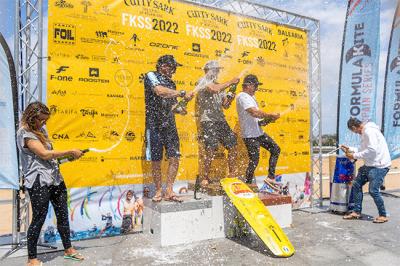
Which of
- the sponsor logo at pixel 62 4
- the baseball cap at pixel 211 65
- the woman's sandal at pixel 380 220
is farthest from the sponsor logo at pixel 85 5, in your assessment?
the woman's sandal at pixel 380 220

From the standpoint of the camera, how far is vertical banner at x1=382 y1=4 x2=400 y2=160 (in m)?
8.27

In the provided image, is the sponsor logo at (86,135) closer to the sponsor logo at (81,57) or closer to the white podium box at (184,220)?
the sponsor logo at (81,57)

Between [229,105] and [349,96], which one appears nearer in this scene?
[229,105]

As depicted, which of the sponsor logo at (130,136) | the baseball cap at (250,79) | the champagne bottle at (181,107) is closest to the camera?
the sponsor logo at (130,136)

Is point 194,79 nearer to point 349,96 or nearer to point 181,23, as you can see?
point 181,23

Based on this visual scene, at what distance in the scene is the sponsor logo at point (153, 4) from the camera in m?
5.31

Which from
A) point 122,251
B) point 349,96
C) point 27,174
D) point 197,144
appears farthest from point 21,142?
point 349,96

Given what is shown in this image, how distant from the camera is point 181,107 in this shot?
5.68 meters

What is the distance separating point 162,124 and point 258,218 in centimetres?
195

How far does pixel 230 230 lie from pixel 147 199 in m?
1.35

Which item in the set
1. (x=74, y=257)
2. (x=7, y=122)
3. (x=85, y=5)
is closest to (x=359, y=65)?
(x=85, y=5)

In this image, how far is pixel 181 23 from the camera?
5.76m

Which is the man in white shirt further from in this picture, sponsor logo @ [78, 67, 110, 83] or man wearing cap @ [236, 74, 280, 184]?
sponsor logo @ [78, 67, 110, 83]

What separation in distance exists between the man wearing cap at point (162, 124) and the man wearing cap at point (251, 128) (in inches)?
54.4
